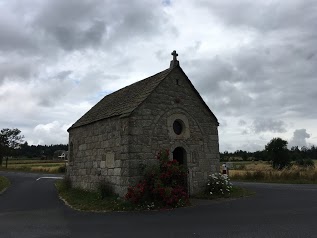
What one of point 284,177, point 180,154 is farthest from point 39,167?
point 180,154

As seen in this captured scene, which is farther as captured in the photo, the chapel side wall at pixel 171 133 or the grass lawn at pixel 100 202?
the chapel side wall at pixel 171 133

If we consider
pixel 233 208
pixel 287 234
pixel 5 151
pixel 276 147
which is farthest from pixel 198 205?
pixel 5 151

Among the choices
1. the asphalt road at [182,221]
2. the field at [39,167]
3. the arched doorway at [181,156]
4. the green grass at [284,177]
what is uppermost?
the arched doorway at [181,156]

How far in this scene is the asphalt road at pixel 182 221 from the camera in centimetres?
754

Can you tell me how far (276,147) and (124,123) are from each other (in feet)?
111

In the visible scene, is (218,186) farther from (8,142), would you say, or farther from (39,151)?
(39,151)

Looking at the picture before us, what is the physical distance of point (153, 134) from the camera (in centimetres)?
1323

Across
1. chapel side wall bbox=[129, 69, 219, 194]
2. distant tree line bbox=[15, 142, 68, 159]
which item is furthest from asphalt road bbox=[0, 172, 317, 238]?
distant tree line bbox=[15, 142, 68, 159]

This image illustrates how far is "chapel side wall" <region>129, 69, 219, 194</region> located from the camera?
12805mm

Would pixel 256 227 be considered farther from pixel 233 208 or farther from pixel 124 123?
pixel 124 123

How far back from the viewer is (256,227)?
781 cm

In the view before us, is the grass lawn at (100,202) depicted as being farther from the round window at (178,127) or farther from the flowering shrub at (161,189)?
the round window at (178,127)

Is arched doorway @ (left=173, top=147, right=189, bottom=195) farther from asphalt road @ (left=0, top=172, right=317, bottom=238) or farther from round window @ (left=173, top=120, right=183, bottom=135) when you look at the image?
asphalt road @ (left=0, top=172, right=317, bottom=238)

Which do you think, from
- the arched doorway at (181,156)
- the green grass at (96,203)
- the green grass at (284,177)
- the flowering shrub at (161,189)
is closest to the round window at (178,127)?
the arched doorway at (181,156)
